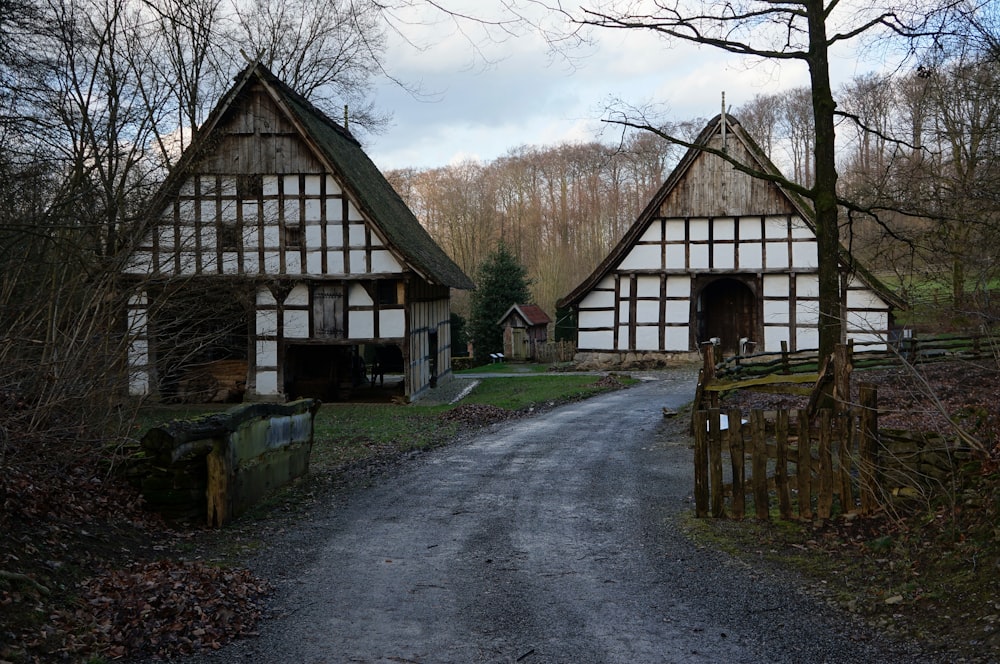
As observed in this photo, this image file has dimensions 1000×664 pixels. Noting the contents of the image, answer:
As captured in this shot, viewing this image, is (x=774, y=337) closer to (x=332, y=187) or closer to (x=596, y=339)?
(x=596, y=339)

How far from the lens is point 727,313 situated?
36094mm

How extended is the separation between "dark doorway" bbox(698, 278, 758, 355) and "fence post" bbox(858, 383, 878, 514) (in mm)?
26440

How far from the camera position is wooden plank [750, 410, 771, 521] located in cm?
919

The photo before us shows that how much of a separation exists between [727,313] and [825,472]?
27896 mm

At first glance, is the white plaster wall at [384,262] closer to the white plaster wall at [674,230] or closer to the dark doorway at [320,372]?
the dark doorway at [320,372]

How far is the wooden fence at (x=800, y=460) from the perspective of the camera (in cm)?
885

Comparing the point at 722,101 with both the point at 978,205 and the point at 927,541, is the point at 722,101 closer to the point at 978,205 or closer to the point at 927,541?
the point at 978,205

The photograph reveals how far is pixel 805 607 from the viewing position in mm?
6730

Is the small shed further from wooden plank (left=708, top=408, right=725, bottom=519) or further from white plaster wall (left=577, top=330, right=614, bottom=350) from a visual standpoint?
wooden plank (left=708, top=408, right=725, bottom=519)

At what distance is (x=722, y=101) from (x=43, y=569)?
27799mm

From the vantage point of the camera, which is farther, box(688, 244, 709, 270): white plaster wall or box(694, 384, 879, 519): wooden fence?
box(688, 244, 709, 270): white plaster wall

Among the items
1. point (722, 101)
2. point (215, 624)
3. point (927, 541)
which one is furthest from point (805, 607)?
point (722, 101)

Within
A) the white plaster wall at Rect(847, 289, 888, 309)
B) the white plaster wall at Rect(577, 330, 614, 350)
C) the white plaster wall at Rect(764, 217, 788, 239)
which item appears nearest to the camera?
the white plaster wall at Rect(847, 289, 888, 309)

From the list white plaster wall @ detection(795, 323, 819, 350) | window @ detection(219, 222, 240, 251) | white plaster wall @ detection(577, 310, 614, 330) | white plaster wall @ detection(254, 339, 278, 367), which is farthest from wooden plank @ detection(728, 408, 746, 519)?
white plaster wall @ detection(577, 310, 614, 330)
